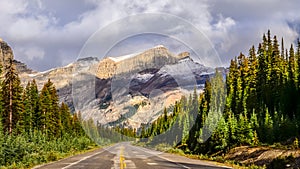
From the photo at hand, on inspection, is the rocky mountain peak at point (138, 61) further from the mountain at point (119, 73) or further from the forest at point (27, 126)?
the forest at point (27, 126)

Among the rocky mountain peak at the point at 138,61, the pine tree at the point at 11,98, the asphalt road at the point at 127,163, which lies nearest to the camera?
the asphalt road at the point at 127,163

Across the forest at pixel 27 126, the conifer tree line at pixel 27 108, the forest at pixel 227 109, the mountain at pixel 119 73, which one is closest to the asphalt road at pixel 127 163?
the forest at pixel 27 126

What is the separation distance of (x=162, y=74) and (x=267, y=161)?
629 inches

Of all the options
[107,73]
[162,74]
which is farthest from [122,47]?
[162,74]

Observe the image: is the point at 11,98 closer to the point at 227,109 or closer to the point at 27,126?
the point at 27,126

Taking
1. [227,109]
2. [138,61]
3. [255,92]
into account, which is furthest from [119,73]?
[255,92]

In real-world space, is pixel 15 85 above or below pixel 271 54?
below

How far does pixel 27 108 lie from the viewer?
234ft

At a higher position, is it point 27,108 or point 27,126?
point 27,108

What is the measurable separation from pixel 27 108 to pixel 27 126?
3.63 m

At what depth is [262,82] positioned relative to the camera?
76688 mm

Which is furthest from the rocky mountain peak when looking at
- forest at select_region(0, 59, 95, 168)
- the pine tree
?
the pine tree

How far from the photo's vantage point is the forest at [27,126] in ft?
111

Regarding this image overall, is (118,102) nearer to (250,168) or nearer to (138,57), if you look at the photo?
(138,57)
